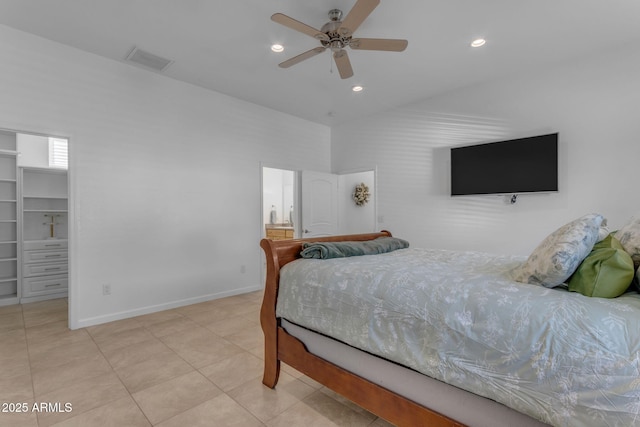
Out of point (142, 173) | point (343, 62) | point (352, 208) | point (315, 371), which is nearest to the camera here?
point (315, 371)

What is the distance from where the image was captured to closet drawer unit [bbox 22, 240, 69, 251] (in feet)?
13.1

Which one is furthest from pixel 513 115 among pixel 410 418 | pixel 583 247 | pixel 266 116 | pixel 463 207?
pixel 410 418

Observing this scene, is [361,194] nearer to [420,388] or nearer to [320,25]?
[320,25]

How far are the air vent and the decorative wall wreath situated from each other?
3.75 metres

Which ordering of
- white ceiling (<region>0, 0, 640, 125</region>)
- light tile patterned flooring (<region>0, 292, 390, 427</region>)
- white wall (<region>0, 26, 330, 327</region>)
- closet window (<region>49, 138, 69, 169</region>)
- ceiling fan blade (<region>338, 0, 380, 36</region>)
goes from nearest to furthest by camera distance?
light tile patterned flooring (<region>0, 292, 390, 427</region>)
ceiling fan blade (<region>338, 0, 380, 36</region>)
white ceiling (<region>0, 0, 640, 125</region>)
white wall (<region>0, 26, 330, 327</region>)
closet window (<region>49, 138, 69, 169</region>)

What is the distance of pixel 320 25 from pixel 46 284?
4824 mm

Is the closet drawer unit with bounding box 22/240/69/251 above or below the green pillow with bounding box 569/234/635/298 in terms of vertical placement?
below

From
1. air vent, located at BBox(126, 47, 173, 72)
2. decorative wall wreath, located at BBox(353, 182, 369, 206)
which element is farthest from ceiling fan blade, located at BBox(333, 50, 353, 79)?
decorative wall wreath, located at BBox(353, 182, 369, 206)

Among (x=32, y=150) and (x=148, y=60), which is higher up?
(x=148, y=60)

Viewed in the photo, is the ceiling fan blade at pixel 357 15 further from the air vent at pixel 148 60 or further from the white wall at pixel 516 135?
the white wall at pixel 516 135

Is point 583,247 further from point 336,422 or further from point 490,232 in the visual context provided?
point 490,232

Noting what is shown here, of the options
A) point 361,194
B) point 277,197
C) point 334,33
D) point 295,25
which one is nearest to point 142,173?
point 295,25

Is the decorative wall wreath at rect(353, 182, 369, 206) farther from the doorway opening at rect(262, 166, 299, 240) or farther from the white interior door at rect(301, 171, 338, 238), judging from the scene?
the doorway opening at rect(262, 166, 299, 240)

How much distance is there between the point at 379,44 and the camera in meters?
2.38
